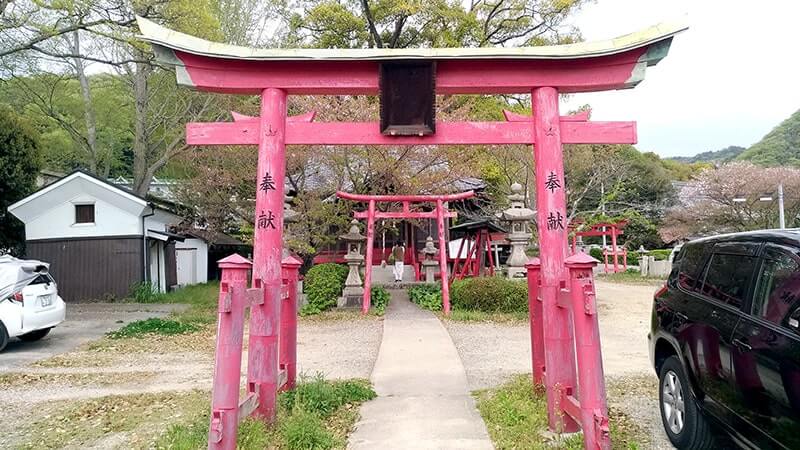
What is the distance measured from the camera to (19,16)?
13508 mm

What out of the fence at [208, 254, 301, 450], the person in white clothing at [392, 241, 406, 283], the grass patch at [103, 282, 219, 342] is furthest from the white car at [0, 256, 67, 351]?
the person in white clothing at [392, 241, 406, 283]

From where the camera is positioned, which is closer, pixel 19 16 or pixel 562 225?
pixel 562 225

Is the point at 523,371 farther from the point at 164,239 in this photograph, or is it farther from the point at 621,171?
the point at 621,171

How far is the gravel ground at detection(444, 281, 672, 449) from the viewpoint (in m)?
5.74

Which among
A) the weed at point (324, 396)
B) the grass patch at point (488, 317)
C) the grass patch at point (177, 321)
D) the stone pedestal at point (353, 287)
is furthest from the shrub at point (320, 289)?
the weed at point (324, 396)

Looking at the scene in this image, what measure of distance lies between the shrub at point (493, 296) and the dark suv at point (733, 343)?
8495 mm

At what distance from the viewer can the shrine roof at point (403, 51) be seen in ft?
18.1

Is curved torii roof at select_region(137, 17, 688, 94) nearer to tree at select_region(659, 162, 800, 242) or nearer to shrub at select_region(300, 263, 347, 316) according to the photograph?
shrub at select_region(300, 263, 347, 316)

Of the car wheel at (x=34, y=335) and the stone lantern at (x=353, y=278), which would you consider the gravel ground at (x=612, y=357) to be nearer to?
the stone lantern at (x=353, y=278)

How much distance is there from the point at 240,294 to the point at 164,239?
55.9 ft

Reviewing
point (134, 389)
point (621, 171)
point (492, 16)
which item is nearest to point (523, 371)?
point (134, 389)

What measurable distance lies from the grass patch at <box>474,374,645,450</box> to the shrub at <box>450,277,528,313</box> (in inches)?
287

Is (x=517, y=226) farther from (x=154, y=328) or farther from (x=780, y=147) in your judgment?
(x=780, y=147)

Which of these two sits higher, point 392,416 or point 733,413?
point 733,413
